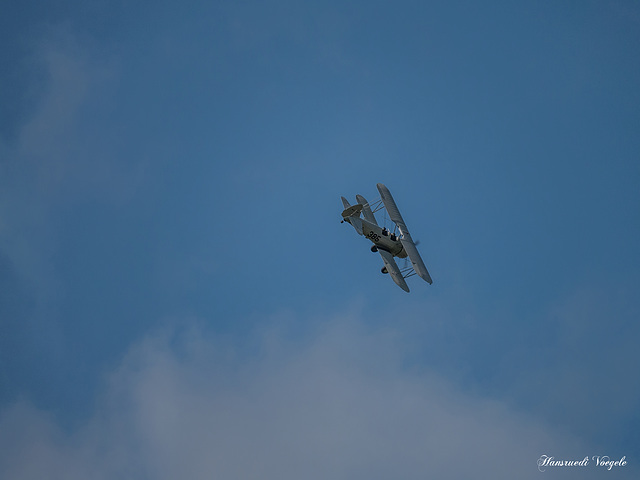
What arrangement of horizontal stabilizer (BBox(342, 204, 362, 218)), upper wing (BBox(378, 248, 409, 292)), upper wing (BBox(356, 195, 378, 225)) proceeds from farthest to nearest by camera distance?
upper wing (BBox(356, 195, 378, 225)) → horizontal stabilizer (BBox(342, 204, 362, 218)) → upper wing (BBox(378, 248, 409, 292))

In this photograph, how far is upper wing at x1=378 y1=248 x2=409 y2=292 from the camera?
→ 65125 millimetres

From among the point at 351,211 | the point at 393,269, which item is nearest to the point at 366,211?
the point at 351,211

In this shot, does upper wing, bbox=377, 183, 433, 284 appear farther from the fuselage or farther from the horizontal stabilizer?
the horizontal stabilizer

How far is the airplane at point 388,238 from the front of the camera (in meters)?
66.4

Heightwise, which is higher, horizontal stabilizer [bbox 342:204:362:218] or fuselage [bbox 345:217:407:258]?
horizontal stabilizer [bbox 342:204:362:218]

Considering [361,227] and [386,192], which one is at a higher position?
[386,192]

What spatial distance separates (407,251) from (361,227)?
5.67 m

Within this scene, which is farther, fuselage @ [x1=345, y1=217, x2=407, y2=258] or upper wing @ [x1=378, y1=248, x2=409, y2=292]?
fuselage @ [x1=345, y1=217, x2=407, y2=258]

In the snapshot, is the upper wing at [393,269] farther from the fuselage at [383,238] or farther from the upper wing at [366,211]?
the upper wing at [366,211]

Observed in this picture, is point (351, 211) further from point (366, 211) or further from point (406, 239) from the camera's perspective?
point (406, 239)

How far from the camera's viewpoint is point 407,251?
67.6 meters

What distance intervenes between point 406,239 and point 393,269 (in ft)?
14.6

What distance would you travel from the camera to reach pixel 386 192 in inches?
2948

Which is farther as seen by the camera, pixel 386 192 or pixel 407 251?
pixel 386 192
